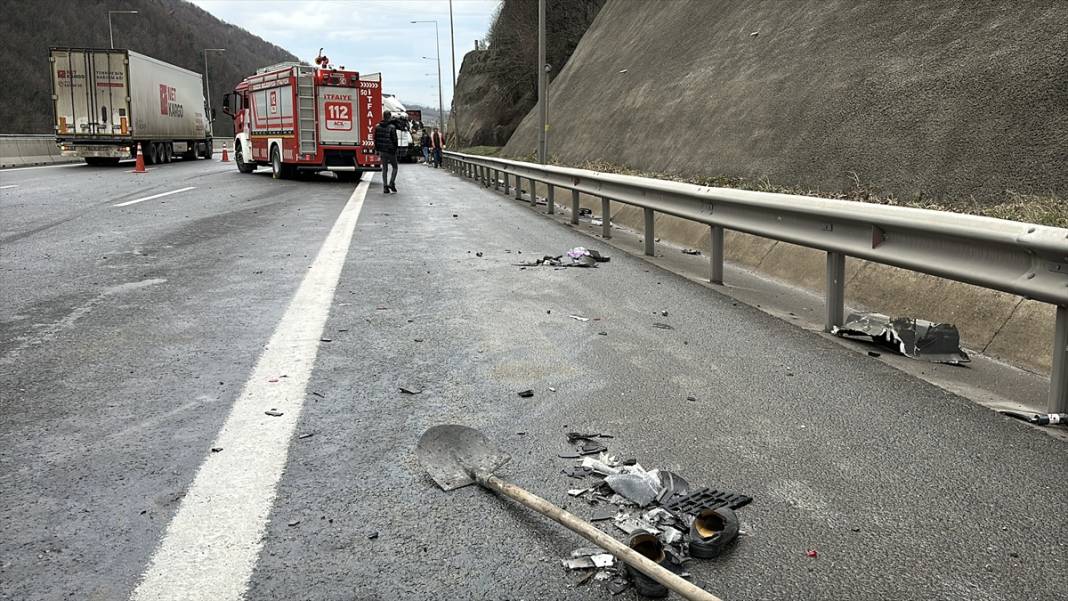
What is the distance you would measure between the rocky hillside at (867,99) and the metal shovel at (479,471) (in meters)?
7.95

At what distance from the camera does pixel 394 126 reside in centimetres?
2242

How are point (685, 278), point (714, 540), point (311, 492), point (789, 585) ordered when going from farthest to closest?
point (685, 278)
point (311, 492)
point (714, 540)
point (789, 585)

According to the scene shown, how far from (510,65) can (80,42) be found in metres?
67.5

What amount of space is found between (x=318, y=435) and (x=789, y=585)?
6.88 feet

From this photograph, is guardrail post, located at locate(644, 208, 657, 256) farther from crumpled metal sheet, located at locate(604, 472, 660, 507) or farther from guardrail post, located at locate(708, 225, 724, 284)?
crumpled metal sheet, located at locate(604, 472, 660, 507)

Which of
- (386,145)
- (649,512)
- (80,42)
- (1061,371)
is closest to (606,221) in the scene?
(1061,371)

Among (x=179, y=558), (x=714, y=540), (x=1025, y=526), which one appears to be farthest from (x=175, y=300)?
(x=1025, y=526)

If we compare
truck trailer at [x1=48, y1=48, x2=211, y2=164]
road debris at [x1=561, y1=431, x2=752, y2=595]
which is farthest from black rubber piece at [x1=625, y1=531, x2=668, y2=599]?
truck trailer at [x1=48, y1=48, x2=211, y2=164]

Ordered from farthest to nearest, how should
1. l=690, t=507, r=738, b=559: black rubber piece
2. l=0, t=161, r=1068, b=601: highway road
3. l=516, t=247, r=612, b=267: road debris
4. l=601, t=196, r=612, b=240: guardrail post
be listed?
l=601, t=196, r=612, b=240: guardrail post → l=516, t=247, r=612, b=267: road debris → l=690, t=507, r=738, b=559: black rubber piece → l=0, t=161, r=1068, b=601: highway road

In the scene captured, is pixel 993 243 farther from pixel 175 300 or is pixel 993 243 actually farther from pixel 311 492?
pixel 175 300

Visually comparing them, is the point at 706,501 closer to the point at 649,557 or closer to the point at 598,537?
the point at 649,557

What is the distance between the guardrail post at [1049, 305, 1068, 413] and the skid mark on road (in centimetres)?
547

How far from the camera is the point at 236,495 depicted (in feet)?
10.4

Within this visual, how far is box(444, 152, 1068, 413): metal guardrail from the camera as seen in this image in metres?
4.27
